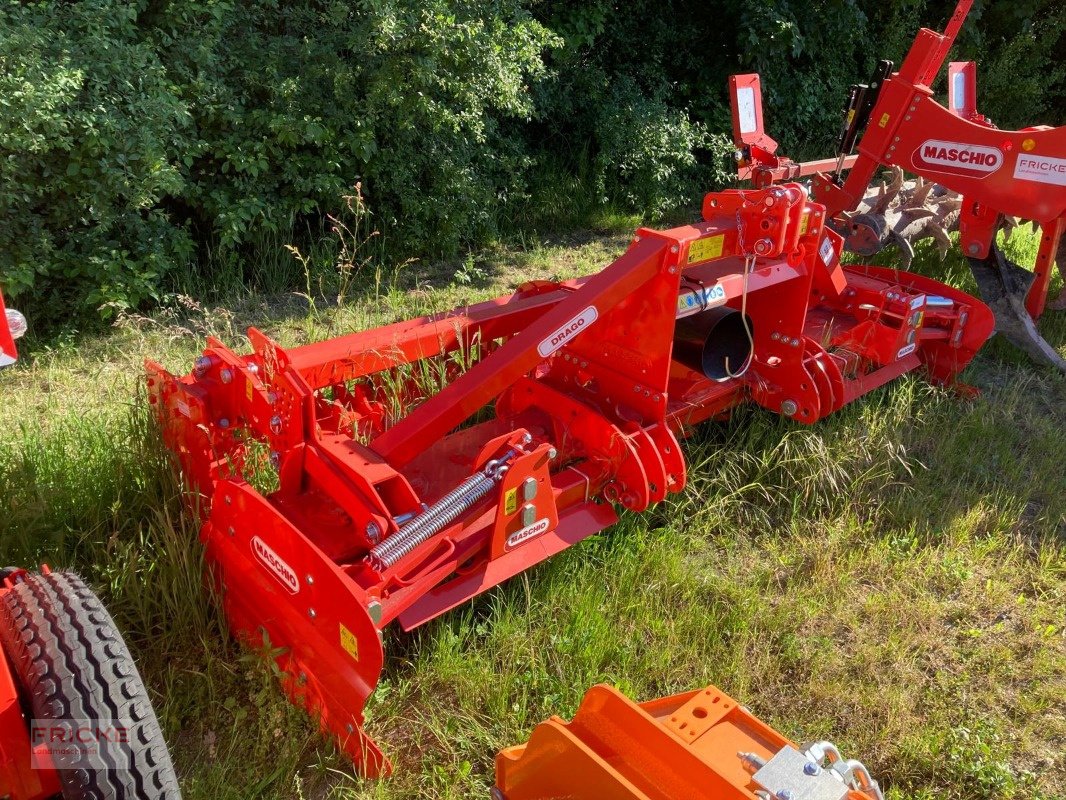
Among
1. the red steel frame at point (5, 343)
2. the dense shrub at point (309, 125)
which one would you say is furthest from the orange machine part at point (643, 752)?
the dense shrub at point (309, 125)

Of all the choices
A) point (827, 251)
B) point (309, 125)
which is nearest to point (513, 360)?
point (827, 251)

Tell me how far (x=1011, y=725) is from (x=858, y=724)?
0.53 m

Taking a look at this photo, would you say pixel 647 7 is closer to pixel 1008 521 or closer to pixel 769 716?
pixel 1008 521

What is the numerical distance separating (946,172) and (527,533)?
346 cm

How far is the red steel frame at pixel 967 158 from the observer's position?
4445 millimetres

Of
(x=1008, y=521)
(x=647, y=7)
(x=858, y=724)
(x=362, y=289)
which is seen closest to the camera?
(x=858, y=724)

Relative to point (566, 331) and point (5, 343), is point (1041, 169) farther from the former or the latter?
point (5, 343)

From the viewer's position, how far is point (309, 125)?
5301 millimetres

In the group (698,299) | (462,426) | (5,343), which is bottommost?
(462,426)

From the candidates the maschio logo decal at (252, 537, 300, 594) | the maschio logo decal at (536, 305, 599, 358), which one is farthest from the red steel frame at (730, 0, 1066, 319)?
the maschio logo decal at (252, 537, 300, 594)

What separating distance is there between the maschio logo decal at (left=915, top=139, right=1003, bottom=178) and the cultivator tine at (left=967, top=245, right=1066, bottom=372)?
0.62 metres

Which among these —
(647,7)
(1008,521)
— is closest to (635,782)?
(1008,521)

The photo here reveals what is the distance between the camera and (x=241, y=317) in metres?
5.33

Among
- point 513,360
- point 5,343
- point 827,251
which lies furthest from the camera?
point 827,251
